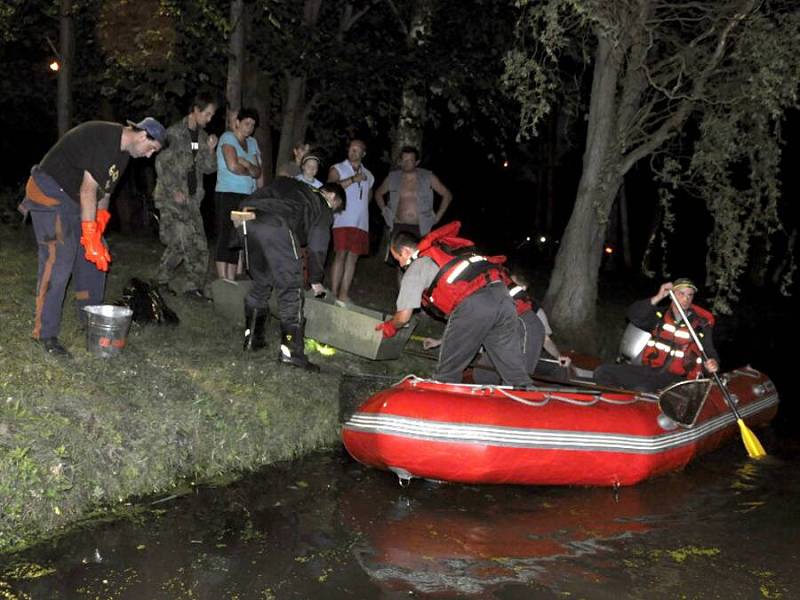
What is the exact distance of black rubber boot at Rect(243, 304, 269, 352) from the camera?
798 cm

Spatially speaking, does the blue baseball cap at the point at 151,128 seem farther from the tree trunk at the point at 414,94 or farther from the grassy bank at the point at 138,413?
the tree trunk at the point at 414,94

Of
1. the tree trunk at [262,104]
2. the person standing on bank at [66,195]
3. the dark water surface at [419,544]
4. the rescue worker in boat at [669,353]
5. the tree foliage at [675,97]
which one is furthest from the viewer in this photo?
the tree trunk at [262,104]

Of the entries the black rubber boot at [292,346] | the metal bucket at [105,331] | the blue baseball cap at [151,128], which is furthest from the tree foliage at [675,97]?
the metal bucket at [105,331]

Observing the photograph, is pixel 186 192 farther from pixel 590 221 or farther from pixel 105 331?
pixel 590 221

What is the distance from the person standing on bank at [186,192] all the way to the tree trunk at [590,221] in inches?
201

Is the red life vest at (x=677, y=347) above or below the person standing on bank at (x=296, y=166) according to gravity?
below

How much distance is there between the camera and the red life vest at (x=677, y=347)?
831cm

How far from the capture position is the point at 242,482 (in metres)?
6.43

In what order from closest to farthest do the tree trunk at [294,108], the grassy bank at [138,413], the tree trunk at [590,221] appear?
the grassy bank at [138,413] → the tree trunk at [590,221] → the tree trunk at [294,108]

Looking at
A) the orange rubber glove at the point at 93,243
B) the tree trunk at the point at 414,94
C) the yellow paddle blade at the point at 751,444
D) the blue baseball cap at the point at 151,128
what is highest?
the tree trunk at the point at 414,94

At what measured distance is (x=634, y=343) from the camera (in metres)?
8.62

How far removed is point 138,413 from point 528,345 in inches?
131

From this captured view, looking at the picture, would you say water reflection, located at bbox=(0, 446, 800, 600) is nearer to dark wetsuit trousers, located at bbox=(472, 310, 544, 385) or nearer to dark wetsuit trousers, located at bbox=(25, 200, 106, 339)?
dark wetsuit trousers, located at bbox=(472, 310, 544, 385)

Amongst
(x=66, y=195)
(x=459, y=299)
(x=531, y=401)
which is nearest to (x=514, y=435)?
(x=531, y=401)
